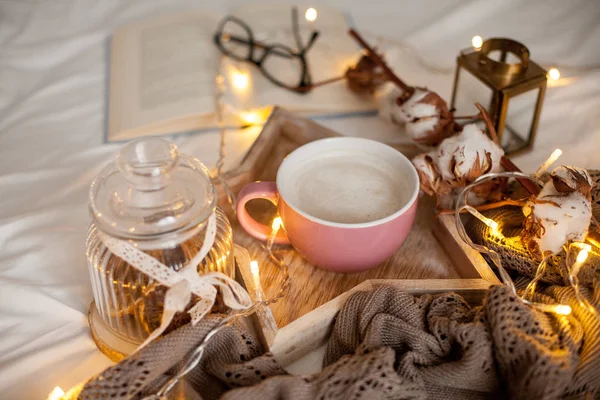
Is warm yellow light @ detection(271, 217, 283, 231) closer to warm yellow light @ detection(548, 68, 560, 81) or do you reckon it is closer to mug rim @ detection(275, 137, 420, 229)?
mug rim @ detection(275, 137, 420, 229)

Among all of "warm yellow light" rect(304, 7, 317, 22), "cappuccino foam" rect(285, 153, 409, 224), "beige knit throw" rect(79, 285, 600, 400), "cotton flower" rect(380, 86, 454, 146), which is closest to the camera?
"beige knit throw" rect(79, 285, 600, 400)

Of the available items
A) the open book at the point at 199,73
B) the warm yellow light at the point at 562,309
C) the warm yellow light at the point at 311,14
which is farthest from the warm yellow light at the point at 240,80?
the warm yellow light at the point at 562,309

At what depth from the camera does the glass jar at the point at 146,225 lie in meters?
0.47

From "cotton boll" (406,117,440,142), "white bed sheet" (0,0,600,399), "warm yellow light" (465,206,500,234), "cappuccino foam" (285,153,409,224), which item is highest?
"cotton boll" (406,117,440,142)

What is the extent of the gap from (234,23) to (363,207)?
0.53 meters

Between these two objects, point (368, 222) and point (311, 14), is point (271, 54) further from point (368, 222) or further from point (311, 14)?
point (368, 222)

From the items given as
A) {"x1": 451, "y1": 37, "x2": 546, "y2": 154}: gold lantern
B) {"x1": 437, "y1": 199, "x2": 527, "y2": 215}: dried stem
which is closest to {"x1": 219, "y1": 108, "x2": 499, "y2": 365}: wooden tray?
{"x1": 437, "y1": 199, "x2": 527, "y2": 215}: dried stem

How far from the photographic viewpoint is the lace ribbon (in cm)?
48

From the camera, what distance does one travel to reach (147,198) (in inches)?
18.9

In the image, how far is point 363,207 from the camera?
0.59 m

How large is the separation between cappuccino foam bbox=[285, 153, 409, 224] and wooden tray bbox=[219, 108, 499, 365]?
63 mm

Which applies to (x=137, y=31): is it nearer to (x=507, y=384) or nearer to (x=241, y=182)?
(x=241, y=182)

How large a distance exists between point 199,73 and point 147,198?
461 mm

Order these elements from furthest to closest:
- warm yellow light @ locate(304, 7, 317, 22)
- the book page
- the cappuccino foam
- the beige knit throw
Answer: warm yellow light @ locate(304, 7, 317, 22), the book page, the cappuccino foam, the beige knit throw
